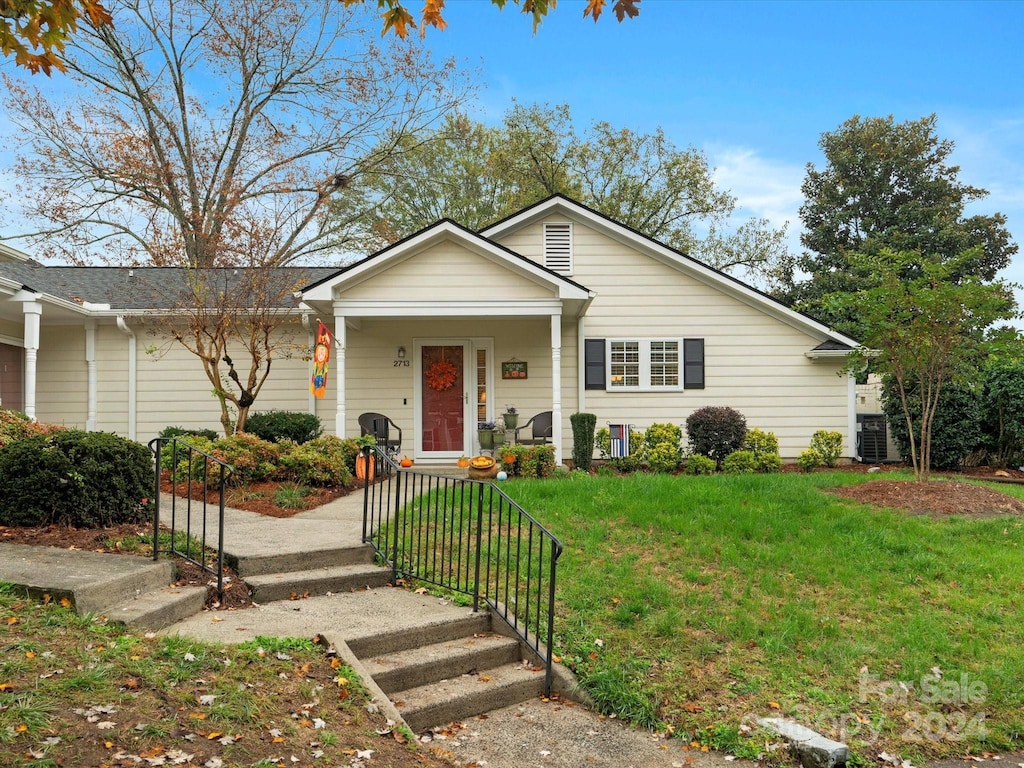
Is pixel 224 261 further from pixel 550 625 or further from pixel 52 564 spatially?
pixel 550 625

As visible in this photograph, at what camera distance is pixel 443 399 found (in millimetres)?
14273

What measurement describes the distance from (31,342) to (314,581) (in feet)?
32.1

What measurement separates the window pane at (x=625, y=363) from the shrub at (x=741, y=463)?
257 cm

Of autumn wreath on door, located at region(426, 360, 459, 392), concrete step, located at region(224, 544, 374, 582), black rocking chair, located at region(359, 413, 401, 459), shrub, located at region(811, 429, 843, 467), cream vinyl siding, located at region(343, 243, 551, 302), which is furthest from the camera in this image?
autumn wreath on door, located at region(426, 360, 459, 392)

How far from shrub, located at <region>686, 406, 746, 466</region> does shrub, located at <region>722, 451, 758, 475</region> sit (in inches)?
12.8

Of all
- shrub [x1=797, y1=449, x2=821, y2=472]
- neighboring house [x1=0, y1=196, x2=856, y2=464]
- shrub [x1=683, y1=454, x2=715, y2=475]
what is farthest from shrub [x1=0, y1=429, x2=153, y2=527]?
shrub [x1=797, y1=449, x2=821, y2=472]

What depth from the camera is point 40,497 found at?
6.27 m

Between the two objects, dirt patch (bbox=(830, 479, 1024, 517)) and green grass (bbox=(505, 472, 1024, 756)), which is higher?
dirt patch (bbox=(830, 479, 1024, 517))

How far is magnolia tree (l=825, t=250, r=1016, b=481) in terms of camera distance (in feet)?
28.3

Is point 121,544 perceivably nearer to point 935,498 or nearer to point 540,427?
point 540,427

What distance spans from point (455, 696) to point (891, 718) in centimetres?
264

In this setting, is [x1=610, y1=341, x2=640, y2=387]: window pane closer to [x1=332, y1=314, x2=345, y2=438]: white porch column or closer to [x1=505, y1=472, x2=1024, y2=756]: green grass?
[x1=332, y1=314, x2=345, y2=438]: white porch column

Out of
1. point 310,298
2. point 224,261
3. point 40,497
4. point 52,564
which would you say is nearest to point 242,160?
point 224,261

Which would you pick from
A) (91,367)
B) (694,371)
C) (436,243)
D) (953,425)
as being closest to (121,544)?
(436,243)
